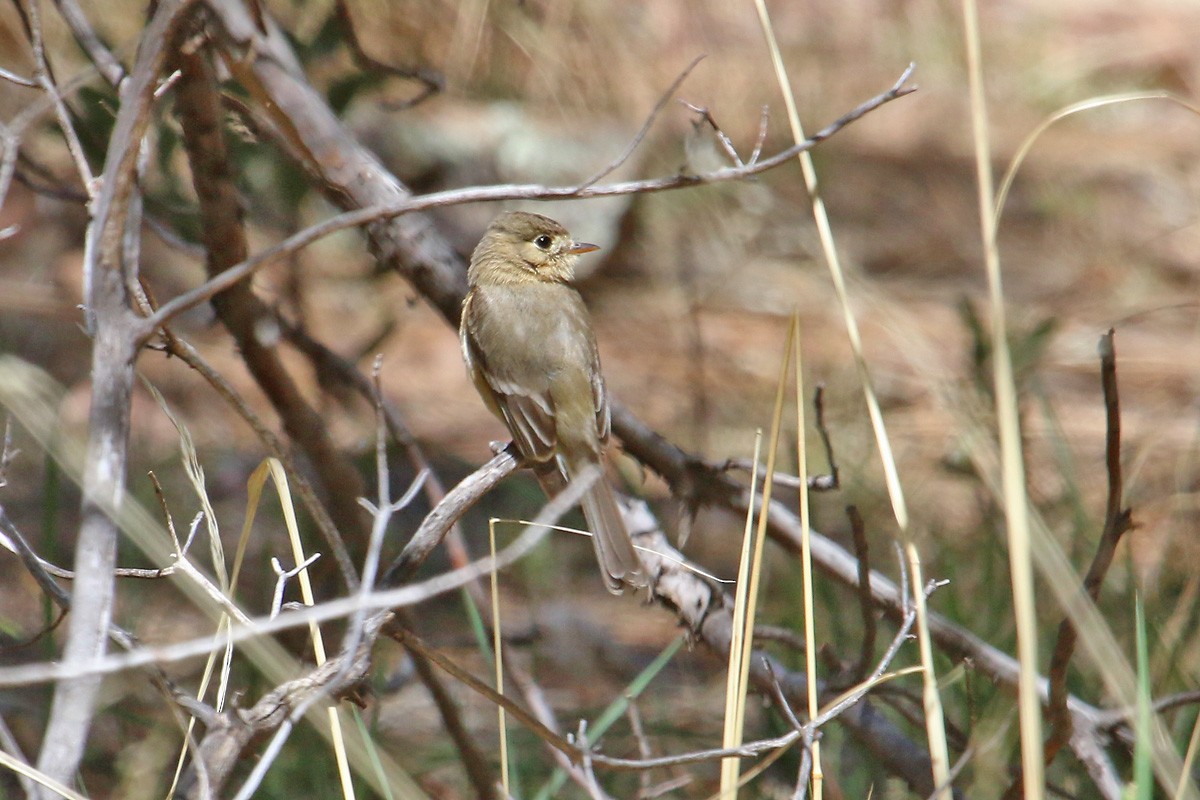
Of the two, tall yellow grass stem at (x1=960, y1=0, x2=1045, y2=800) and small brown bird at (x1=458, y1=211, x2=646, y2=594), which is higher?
tall yellow grass stem at (x1=960, y1=0, x2=1045, y2=800)

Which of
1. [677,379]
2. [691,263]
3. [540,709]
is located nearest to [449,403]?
[677,379]

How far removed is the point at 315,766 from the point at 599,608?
2501 mm

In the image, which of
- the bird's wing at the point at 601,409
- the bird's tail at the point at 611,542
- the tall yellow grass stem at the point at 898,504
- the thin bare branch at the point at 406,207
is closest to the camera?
the thin bare branch at the point at 406,207

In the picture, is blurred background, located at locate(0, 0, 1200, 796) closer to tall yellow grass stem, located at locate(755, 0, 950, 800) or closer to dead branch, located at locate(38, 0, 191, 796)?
tall yellow grass stem, located at locate(755, 0, 950, 800)

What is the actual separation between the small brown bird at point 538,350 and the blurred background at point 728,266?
304 mm

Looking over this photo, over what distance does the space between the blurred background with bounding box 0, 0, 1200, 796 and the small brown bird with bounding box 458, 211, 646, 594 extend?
30 centimetres

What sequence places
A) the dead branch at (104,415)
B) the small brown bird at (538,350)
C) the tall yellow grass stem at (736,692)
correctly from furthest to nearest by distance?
the small brown bird at (538,350) < the tall yellow grass stem at (736,692) < the dead branch at (104,415)

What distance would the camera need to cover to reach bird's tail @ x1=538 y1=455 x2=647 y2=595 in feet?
9.50

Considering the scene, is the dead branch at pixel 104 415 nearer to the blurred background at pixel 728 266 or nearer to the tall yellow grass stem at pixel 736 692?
the tall yellow grass stem at pixel 736 692

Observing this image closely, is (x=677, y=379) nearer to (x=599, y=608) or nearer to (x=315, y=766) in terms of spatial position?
(x=599, y=608)

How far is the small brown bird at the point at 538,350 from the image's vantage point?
3.66 metres

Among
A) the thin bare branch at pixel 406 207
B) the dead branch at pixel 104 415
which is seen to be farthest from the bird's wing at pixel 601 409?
the dead branch at pixel 104 415

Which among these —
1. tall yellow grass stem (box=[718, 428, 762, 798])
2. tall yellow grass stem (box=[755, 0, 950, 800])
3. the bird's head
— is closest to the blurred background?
the bird's head

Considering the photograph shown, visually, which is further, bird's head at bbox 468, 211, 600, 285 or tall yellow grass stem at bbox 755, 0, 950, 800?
bird's head at bbox 468, 211, 600, 285
